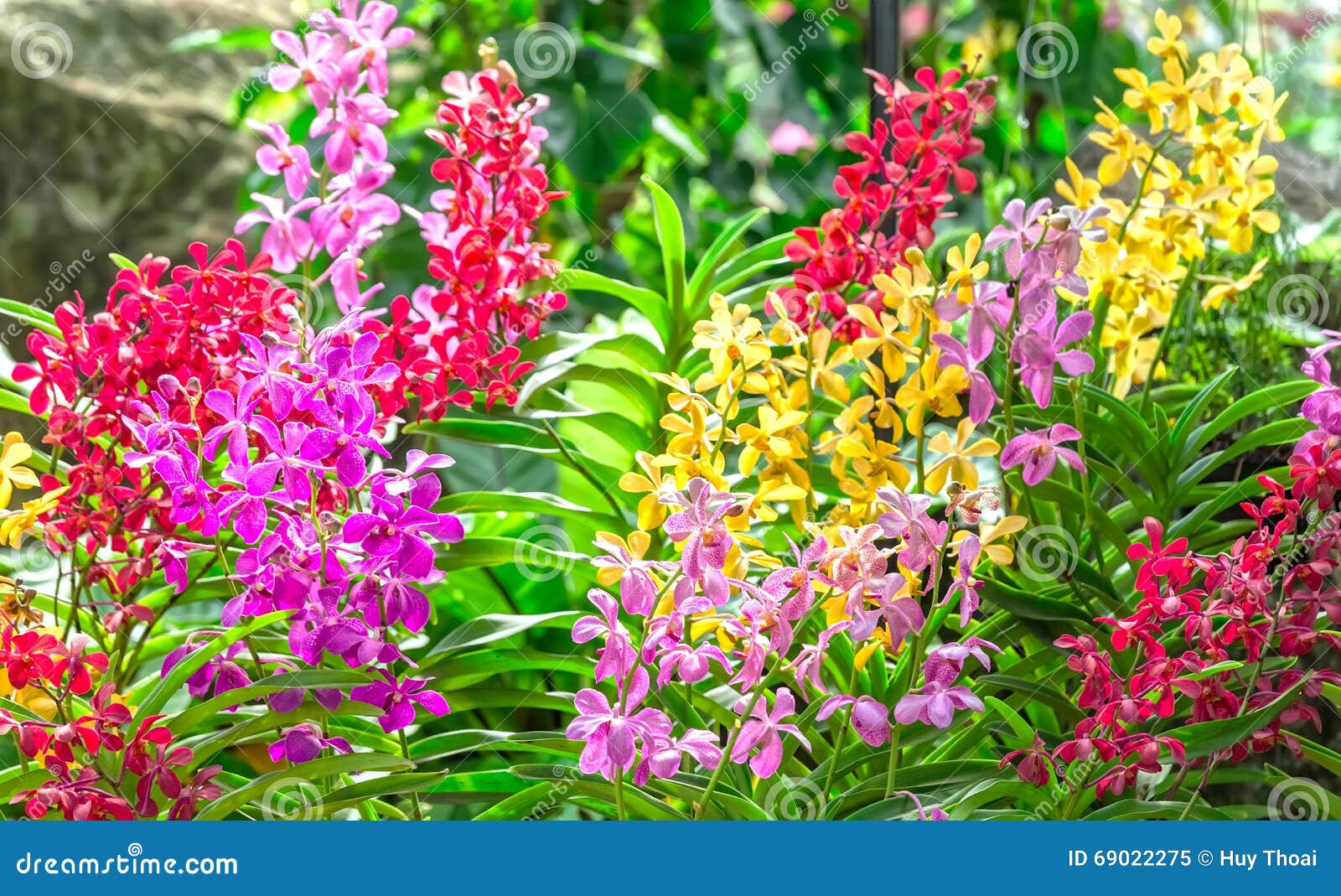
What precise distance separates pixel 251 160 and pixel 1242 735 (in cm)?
221

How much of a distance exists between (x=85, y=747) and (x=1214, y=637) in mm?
562

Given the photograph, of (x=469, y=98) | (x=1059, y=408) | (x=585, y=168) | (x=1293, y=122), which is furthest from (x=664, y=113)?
(x=1059, y=408)

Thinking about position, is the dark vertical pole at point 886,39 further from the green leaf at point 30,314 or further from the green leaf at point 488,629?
the green leaf at point 30,314

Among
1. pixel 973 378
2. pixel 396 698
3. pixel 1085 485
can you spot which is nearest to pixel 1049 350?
pixel 973 378

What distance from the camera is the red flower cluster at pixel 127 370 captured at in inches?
25.1

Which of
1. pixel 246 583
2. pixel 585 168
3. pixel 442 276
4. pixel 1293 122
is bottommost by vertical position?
pixel 246 583

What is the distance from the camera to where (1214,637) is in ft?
1.98

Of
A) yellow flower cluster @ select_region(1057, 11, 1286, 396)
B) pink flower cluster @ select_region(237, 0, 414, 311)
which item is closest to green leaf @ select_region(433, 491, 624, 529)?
pink flower cluster @ select_region(237, 0, 414, 311)

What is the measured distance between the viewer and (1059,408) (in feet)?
2.37

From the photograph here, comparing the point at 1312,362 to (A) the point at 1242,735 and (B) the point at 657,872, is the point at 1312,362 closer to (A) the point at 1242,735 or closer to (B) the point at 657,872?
(A) the point at 1242,735

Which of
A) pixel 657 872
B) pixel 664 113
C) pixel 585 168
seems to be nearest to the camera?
pixel 657 872

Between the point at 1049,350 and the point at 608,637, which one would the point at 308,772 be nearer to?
the point at 608,637

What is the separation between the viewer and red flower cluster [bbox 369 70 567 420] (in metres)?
0.73

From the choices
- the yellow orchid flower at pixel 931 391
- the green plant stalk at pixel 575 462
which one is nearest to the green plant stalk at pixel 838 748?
the yellow orchid flower at pixel 931 391
